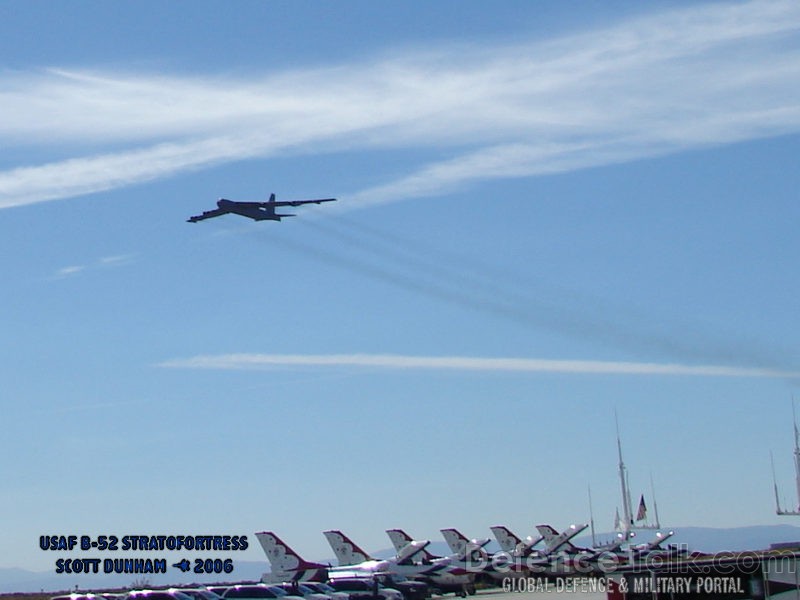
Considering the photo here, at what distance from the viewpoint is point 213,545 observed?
111000 mm

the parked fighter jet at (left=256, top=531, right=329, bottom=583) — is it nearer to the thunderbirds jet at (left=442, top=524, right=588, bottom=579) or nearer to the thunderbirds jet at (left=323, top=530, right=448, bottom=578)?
the thunderbirds jet at (left=323, top=530, right=448, bottom=578)

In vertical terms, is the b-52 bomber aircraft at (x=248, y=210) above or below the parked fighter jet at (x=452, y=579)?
above

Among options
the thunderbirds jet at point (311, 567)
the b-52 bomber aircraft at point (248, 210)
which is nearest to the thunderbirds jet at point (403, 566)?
the thunderbirds jet at point (311, 567)

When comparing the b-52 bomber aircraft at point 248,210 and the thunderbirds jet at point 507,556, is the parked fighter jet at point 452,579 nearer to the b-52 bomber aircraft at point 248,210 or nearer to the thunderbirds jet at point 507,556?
the thunderbirds jet at point 507,556

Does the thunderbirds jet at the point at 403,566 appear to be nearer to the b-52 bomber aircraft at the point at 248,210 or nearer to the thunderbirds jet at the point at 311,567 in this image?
the thunderbirds jet at the point at 311,567

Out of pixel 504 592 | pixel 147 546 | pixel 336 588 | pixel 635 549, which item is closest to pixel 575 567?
pixel 504 592

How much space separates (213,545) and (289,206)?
38427 mm

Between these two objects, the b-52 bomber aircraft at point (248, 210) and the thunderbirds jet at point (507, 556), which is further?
the thunderbirds jet at point (507, 556)

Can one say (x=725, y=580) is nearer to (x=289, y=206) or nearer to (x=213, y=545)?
(x=289, y=206)

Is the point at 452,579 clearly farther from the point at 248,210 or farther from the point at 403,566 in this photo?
the point at 248,210

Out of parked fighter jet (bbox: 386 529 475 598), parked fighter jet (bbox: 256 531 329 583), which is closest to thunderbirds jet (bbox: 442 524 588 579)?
parked fighter jet (bbox: 386 529 475 598)

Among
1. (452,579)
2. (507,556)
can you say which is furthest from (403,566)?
(507,556)

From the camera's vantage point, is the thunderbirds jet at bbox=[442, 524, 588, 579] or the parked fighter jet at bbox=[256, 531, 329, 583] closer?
the parked fighter jet at bbox=[256, 531, 329, 583]

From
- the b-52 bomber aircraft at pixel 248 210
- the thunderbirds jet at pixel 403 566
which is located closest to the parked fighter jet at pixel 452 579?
the thunderbirds jet at pixel 403 566
